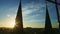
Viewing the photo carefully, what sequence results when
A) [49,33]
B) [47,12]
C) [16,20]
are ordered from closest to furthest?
1. [16,20]
2. [49,33]
3. [47,12]

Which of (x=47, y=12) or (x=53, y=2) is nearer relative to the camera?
(x=53, y=2)

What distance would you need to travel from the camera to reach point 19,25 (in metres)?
69.5

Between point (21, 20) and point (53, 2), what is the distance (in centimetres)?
1248

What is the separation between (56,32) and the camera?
7438cm

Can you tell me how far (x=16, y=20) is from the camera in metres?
68.2

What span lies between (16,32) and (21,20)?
4620mm

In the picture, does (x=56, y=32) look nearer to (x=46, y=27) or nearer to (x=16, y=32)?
(x=46, y=27)

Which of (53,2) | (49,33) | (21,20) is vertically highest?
(53,2)

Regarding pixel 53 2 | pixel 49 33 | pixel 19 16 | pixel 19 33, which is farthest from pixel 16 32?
pixel 53 2

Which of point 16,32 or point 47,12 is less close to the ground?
point 47,12

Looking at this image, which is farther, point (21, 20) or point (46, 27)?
point (46, 27)

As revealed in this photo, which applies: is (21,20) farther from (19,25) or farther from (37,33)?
(37,33)

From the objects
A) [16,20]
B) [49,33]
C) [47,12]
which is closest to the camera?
[16,20]

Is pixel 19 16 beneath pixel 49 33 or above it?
above
